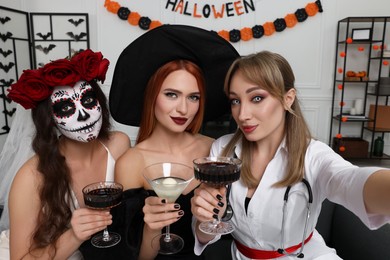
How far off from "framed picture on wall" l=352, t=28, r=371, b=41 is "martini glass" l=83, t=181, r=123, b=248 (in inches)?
202

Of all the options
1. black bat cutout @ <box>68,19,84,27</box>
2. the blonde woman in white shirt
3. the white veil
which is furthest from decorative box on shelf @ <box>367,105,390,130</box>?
black bat cutout @ <box>68,19,84,27</box>

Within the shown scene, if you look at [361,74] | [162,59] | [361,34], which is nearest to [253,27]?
[361,34]

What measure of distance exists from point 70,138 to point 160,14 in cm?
441

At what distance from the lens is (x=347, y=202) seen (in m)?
1.15

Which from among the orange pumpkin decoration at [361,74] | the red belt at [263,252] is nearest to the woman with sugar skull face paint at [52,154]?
the red belt at [263,252]

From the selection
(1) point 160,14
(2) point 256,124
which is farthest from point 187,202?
(1) point 160,14

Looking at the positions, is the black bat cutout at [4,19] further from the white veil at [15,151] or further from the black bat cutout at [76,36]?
the white veil at [15,151]

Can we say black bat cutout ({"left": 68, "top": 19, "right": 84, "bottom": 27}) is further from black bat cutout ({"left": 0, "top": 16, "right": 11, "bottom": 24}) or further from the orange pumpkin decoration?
the orange pumpkin decoration

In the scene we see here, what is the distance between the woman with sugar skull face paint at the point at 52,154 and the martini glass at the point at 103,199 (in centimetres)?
12

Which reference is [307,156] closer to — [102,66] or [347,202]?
[347,202]

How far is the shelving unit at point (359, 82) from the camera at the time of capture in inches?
201

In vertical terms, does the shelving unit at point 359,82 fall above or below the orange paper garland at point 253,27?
below

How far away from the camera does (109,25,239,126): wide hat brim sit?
178 centimetres

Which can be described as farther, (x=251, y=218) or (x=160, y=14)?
(x=160, y=14)
